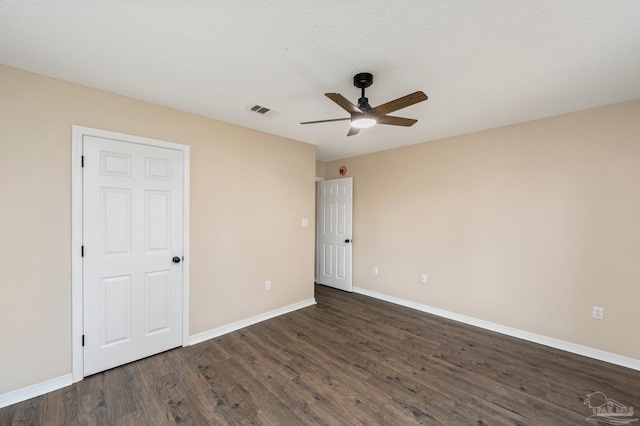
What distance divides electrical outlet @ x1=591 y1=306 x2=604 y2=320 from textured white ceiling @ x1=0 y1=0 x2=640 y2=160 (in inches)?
80.5

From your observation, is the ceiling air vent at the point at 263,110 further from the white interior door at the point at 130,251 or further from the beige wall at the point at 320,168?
the beige wall at the point at 320,168

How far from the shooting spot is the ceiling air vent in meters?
2.64

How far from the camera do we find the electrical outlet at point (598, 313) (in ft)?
8.43

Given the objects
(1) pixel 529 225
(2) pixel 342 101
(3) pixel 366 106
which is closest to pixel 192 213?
(2) pixel 342 101

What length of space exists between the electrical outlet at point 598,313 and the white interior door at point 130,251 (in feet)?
14.1

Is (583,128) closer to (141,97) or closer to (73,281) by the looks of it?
(141,97)

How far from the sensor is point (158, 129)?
2627mm

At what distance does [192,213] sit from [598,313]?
4.35m

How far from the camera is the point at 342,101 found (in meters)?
1.86

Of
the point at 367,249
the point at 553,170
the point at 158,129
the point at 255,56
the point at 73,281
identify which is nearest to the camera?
the point at 255,56

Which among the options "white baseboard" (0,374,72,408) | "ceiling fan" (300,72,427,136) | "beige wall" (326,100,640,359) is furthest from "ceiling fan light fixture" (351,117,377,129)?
"white baseboard" (0,374,72,408)


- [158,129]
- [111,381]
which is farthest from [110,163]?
[111,381]

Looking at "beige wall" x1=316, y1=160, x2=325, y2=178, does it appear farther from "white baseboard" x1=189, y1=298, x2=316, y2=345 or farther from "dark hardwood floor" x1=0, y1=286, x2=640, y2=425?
"dark hardwood floor" x1=0, y1=286, x2=640, y2=425

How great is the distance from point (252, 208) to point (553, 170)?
354 cm
